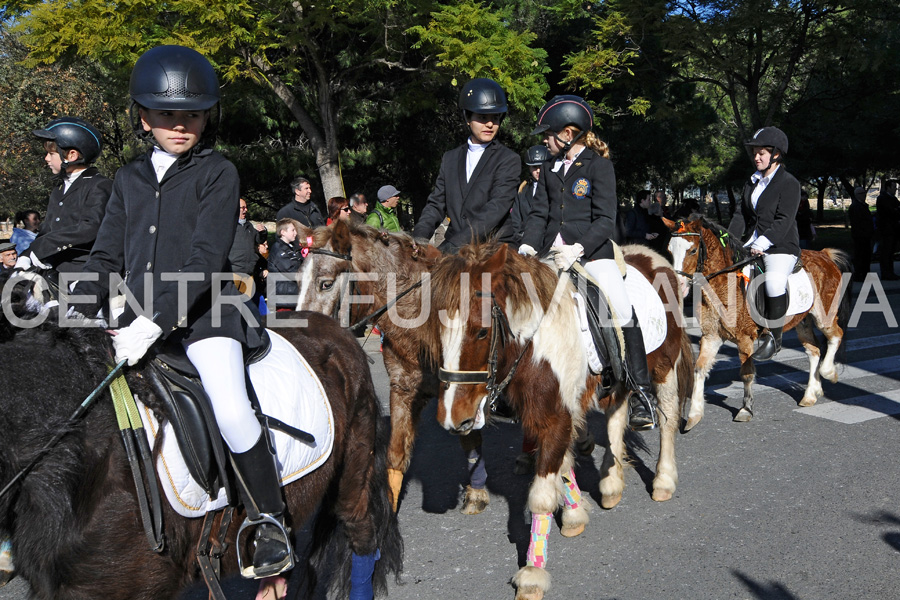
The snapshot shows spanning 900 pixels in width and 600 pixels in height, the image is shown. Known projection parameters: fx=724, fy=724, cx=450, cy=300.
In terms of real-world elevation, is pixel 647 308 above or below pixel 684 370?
above

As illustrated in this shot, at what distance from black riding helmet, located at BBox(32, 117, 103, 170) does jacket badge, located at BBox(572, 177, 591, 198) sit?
351cm

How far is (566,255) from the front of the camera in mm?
4324

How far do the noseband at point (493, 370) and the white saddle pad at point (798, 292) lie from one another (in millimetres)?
4771

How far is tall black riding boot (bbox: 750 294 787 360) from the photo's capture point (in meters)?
7.50

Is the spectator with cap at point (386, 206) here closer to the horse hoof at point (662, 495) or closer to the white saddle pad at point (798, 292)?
the white saddle pad at point (798, 292)

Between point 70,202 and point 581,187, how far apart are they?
365 centimetres

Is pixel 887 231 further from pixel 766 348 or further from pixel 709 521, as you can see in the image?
pixel 709 521

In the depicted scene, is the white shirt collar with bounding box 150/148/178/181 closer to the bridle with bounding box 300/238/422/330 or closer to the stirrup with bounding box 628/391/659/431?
the bridle with bounding box 300/238/422/330

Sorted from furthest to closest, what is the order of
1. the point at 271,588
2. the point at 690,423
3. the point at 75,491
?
the point at 690,423 → the point at 271,588 → the point at 75,491

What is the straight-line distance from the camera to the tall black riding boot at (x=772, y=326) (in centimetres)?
750

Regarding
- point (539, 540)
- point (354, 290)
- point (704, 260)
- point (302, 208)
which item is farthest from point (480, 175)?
point (302, 208)

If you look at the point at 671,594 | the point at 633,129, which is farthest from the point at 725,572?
the point at 633,129

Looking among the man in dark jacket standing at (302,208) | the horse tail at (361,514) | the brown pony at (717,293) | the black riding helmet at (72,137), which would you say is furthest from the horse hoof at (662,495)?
the man in dark jacket standing at (302,208)

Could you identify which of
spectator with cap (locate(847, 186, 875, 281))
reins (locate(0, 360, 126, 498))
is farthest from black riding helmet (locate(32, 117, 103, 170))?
spectator with cap (locate(847, 186, 875, 281))
